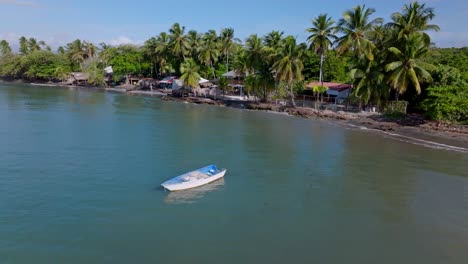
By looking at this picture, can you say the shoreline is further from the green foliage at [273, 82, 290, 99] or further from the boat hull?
the boat hull

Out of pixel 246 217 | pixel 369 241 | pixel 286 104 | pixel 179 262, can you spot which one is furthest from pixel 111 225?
pixel 286 104

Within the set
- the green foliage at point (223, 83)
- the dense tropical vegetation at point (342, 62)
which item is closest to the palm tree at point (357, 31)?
the dense tropical vegetation at point (342, 62)

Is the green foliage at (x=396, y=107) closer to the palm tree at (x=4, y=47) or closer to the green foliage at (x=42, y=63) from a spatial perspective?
the green foliage at (x=42, y=63)

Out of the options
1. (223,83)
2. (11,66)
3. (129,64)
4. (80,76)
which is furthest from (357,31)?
(11,66)

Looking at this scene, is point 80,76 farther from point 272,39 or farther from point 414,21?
point 414,21

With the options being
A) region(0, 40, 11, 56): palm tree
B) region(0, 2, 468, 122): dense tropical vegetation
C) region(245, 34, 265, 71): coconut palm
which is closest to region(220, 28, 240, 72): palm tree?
region(0, 2, 468, 122): dense tropical vegetation
